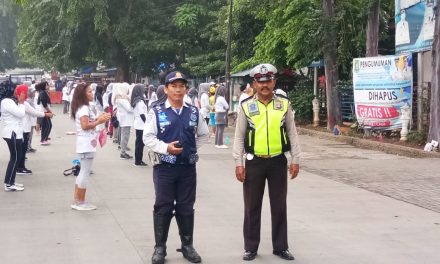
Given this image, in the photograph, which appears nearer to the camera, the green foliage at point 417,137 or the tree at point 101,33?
the green foliage at point 417,137

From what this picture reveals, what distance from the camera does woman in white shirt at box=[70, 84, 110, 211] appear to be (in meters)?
8.62

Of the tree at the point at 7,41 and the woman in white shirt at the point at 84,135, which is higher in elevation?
the tree at the point at 7,41

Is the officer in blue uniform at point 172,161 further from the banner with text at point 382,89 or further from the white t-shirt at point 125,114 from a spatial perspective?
the banner with text at point 382,89

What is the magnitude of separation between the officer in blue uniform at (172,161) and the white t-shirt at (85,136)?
277 centimetres

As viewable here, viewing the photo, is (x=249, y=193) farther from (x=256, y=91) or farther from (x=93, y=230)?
(x=93, y=230)

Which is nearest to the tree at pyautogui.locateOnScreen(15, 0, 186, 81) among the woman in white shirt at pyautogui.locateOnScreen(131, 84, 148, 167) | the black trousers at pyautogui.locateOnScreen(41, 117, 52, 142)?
the black trousers at pyautogui.locateOnScreen(41, 117, 52, 142)

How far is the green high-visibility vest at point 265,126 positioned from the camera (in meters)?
6.02

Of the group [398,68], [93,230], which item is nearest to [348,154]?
[398,68]

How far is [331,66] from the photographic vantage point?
20797 mm

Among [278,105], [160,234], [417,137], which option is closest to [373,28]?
[417,137]

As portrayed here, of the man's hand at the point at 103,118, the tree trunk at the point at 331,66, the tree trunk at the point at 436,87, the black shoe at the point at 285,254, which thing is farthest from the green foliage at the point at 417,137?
the black shoe at the point at 285,254

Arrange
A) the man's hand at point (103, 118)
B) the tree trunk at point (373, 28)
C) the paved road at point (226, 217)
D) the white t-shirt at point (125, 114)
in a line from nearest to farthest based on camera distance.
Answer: the paved road at point (226, 217)
the man's hand at point (103, 118)
the white t-shirt at point (125, 114)
the tree trunk at point (373, 28)

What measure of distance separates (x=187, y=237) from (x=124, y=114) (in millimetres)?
8482

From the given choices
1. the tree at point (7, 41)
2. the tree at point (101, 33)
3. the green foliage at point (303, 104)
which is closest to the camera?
the green foliage at point (303, 104)
